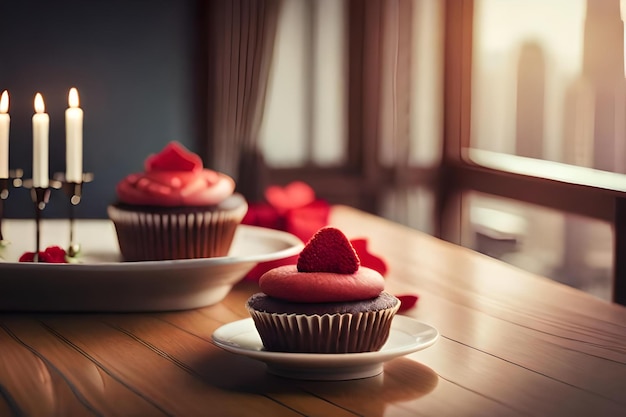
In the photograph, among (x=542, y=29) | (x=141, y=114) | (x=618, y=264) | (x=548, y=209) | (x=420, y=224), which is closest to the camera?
(x=618, y=264)

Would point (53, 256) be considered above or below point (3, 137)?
below

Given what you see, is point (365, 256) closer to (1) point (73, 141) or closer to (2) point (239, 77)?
(1) point (73, 141)

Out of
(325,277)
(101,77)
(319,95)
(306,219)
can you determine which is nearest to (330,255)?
(325,277)

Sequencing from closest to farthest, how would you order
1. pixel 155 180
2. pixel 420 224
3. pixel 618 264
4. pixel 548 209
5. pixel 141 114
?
pixel 155 180, pixel 618 264, pixel 548 209, pixel 141 114, pixel 420 224

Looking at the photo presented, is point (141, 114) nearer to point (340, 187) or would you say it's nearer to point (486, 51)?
point (340, 187)

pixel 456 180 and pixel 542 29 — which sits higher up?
pixel 542 29

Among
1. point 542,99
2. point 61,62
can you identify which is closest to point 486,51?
point 542,99

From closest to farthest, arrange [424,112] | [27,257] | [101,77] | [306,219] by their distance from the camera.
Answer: [27,257] < [306,219] < [101,77] < [424,112]
